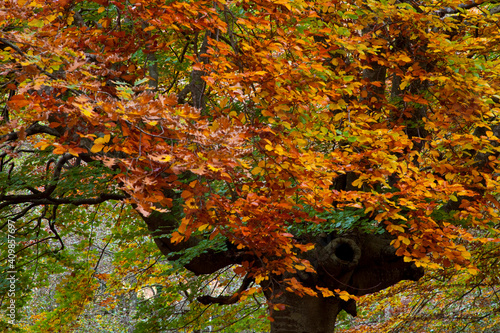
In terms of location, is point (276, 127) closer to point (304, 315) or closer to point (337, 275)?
point (337, 275)

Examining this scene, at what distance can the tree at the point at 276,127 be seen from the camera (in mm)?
2461

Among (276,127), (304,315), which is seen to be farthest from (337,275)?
(276,127)

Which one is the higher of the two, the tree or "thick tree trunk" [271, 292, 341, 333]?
the tree

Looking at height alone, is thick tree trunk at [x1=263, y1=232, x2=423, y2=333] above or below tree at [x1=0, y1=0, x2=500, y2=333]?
below

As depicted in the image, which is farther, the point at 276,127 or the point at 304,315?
the point at 304,315

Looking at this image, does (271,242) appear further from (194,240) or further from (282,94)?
→ (194,240)

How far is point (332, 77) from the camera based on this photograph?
3506 mm

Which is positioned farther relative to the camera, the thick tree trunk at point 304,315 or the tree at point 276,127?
the thick tree trunk at point 304,315

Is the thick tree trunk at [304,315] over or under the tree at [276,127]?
under

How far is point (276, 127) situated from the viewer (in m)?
3.35

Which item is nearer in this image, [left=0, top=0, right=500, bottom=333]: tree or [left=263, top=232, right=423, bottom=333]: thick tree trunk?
[left=0, top=0, right=500, bottom=333]: tree

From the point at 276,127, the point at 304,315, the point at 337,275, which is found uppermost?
the point at 276,127

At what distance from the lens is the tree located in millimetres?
2461

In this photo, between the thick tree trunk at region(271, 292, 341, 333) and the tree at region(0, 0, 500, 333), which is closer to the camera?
the tree at region(0, 0, 500, 333)
